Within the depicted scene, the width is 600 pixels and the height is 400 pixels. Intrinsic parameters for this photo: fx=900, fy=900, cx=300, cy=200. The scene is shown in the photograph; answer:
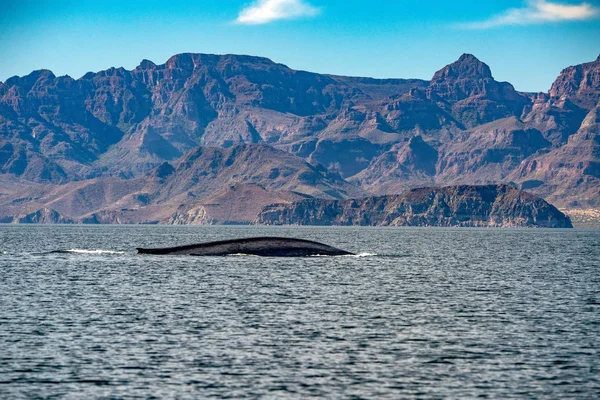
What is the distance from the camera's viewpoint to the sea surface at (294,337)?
3709 cm

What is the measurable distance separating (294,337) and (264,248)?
63.7 m

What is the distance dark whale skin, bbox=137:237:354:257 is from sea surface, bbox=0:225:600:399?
942 inches

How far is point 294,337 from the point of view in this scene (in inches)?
1925

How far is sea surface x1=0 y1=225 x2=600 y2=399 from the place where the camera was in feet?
Answer: 122

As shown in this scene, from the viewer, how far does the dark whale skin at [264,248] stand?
113 meters

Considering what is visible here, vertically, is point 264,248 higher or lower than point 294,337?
higher

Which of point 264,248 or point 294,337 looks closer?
point 294,337

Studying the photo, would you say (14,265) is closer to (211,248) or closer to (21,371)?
(211,248)

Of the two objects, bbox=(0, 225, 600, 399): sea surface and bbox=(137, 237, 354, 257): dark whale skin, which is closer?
bbox=(0, 225, 600, 399): sea surface

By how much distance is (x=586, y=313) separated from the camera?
60.2 m

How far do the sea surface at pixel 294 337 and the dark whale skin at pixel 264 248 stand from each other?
23.9m

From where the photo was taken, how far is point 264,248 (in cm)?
11244

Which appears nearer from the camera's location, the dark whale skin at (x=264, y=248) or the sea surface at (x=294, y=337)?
the sea surface at (x=294, y=337)

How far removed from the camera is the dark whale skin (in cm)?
11262
